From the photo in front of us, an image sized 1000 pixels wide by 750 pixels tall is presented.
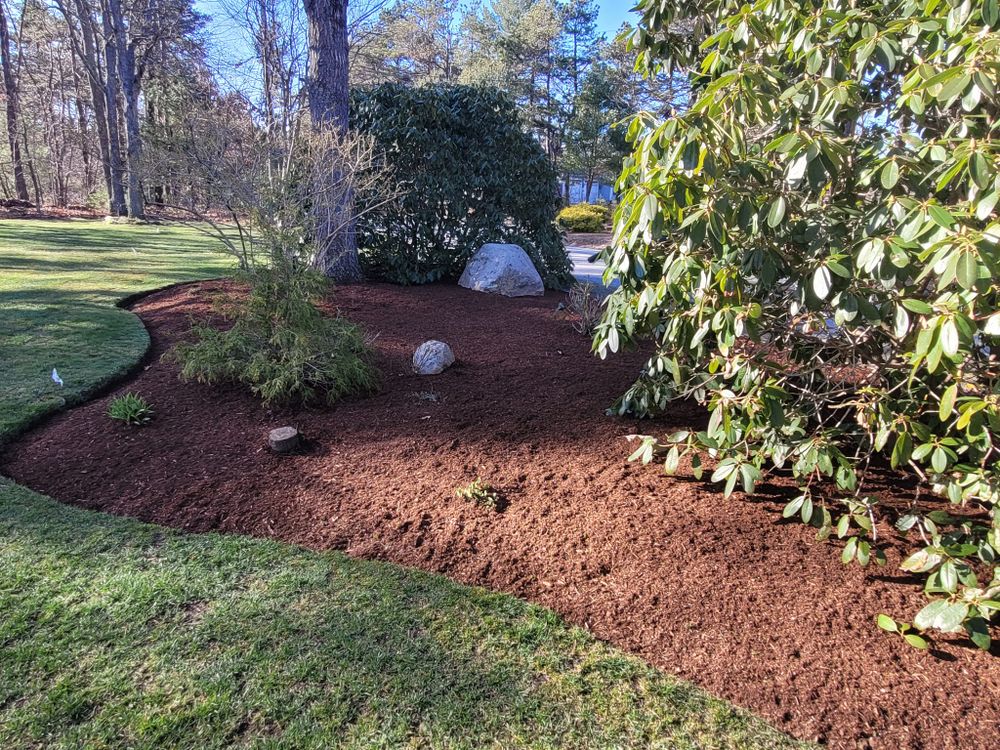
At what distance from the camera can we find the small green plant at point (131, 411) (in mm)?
3254

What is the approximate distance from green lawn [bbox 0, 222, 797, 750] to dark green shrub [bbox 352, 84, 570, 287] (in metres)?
5.00

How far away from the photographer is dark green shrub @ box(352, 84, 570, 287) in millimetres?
6621

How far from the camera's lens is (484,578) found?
2.17 meters

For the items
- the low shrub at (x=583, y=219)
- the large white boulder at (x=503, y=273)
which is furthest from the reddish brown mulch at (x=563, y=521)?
the low shrub at (x=583, y=219)

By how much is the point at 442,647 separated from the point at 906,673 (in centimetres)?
140

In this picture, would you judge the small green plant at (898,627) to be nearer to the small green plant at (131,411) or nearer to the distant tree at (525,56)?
the small green plant at (131,411)

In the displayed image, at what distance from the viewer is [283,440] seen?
2996 mm

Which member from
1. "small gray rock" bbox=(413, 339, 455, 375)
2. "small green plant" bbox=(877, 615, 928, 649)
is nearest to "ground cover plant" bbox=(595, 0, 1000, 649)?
"small green plant" bbox=(877, 615, 928, 649)

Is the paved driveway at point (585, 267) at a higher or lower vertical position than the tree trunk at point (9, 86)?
lower

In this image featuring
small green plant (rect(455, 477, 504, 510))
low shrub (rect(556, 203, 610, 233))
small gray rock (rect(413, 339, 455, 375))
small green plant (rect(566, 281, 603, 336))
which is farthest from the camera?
low shrub (rect(556, 203, 610, 233))

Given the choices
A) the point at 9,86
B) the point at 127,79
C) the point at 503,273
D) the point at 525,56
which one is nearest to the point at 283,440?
the point at 503,273

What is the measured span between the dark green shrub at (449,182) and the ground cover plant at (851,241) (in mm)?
4818

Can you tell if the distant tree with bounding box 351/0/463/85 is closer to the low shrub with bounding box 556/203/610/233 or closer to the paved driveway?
the low shrub with bounding box 556/203/610/233

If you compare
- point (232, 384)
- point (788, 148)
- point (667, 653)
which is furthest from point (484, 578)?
point (232, 384)
